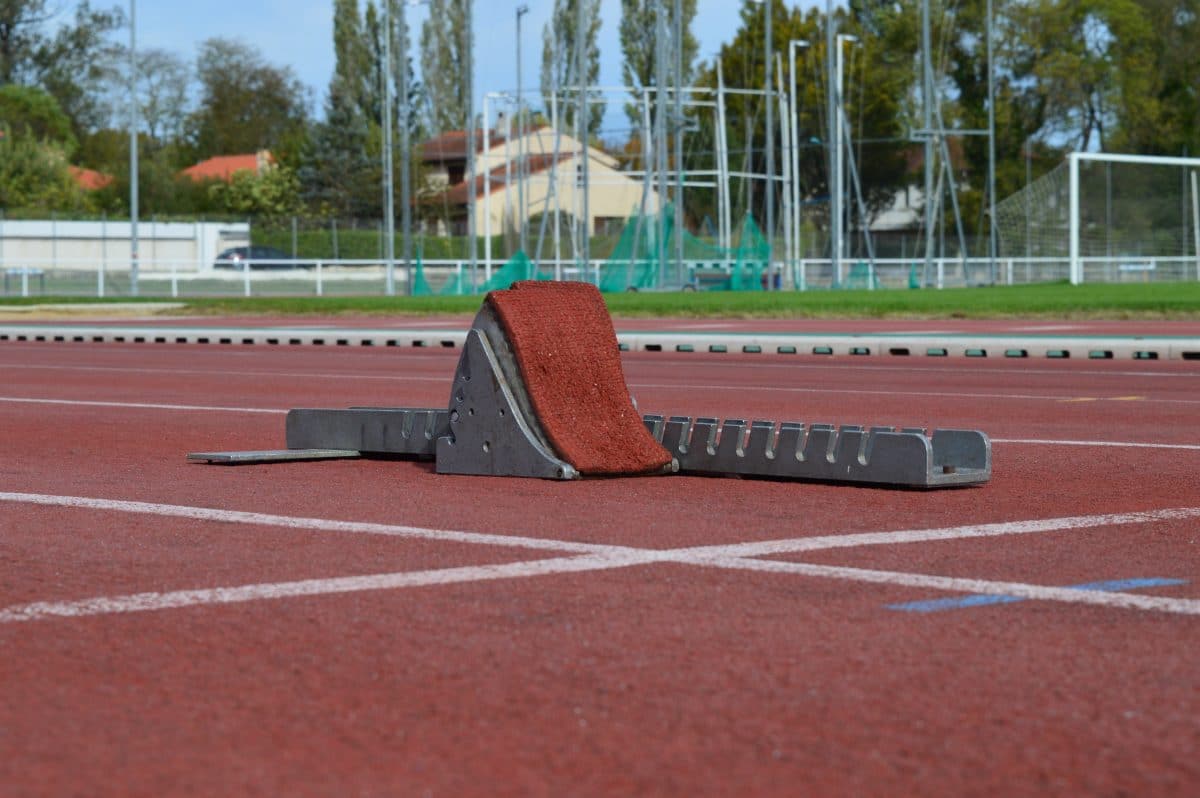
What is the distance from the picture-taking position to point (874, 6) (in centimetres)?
9325

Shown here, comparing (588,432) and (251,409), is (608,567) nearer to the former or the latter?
(588,432)

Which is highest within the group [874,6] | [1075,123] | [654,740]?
[874,6]

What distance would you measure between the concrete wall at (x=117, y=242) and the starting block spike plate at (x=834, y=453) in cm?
5529

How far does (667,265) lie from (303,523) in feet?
143

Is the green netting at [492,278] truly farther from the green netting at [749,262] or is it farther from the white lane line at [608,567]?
the white lane line at [608,567]

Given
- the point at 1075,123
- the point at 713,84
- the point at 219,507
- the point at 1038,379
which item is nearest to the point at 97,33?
the point at 713,84

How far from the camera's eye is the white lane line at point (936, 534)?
639 cm

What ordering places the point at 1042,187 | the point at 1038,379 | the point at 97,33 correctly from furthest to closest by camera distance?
the point at 97,33, the point at 1042,187, the point at 1038,379

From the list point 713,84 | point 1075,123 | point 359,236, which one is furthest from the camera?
point 713,84

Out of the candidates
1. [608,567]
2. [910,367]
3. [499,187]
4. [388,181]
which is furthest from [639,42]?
[608,567]

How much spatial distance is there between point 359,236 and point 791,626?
6863 cm

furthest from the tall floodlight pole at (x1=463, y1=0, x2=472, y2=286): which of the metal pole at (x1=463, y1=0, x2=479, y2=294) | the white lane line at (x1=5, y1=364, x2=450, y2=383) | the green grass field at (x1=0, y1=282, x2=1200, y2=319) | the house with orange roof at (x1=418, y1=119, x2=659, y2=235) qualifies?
the white lane line at (x1=5, y1=364, x2=450, y2=383)

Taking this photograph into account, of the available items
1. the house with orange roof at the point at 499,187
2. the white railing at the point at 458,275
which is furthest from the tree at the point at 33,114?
the white railing at the point at 458,275

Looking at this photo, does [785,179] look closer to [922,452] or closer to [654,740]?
[922,452]
